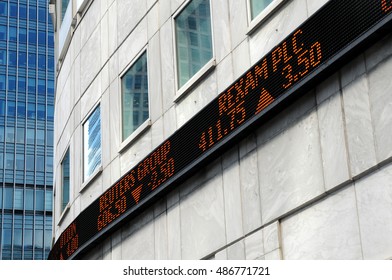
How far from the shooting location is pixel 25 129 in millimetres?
96938

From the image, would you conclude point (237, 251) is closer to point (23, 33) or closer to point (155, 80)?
point (155, 80)

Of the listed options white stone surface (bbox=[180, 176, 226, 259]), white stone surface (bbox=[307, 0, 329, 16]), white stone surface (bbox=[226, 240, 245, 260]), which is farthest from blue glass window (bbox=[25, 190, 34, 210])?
white stone surface (bbox=[307, 0, 329, 16])

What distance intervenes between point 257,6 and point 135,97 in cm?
557

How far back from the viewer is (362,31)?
11.8m

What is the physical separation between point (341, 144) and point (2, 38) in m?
90.7

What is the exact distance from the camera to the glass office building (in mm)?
93438

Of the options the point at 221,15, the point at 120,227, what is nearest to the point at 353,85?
the point at 221,15

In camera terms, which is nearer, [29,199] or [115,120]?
[115,120]

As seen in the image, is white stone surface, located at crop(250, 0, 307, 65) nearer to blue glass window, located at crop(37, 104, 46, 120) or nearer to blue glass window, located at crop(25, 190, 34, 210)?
blue glass window, located at crop(25, 190, 34, 210)

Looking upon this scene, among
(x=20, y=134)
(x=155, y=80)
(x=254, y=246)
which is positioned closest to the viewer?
(x=254, y=246)

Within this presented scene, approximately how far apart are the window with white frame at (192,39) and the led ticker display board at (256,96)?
1456 mm

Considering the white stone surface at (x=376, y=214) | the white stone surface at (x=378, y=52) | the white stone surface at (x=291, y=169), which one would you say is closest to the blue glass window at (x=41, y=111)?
the white stone surface at (x=291, y=169)

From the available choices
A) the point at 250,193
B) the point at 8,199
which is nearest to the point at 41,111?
the point at 8,199

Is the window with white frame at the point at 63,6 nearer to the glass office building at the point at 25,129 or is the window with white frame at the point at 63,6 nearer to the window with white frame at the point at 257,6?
the window with white frame at the point at 257,6
